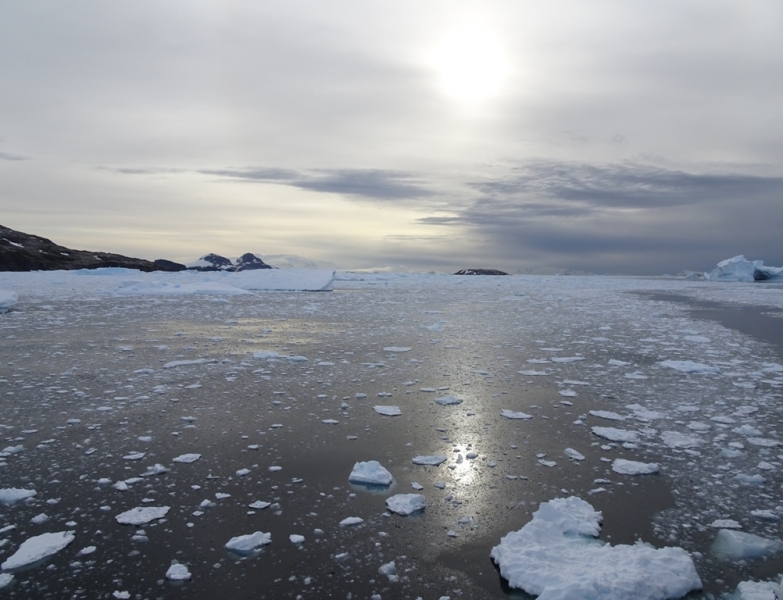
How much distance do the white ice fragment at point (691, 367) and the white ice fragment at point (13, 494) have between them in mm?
6746

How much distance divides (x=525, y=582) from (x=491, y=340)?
23.3ft

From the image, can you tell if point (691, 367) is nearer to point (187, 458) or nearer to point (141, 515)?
point (187, 458)

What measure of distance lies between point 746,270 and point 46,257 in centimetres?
8260

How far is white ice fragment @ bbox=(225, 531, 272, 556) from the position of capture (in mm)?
2555

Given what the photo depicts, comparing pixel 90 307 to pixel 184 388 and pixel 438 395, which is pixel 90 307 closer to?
pixel 184 388

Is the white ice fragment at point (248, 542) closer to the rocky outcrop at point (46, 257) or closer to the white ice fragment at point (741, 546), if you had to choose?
the white ice fragment at point (741, 546)

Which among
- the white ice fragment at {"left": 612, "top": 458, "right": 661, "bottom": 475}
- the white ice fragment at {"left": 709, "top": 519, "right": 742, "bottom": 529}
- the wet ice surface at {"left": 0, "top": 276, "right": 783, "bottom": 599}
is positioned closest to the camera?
the wet ice surface at {"left": 0, "top": 276, "right": 783, "bottom": 599}

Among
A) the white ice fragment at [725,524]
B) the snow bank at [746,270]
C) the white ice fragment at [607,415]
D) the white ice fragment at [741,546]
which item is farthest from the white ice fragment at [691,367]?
the snow bank at [746,270]

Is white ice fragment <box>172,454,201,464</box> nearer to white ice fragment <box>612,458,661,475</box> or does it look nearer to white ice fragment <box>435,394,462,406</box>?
white ice fragment <box>435,394,462,406</box>

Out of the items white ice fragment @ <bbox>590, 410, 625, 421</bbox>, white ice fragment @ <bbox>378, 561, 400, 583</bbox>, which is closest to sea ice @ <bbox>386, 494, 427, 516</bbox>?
white ice fragment @ <bbox>378, 561, 400, 583</bbox>

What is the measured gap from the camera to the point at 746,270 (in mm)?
44875

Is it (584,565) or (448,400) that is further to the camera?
(448,400)

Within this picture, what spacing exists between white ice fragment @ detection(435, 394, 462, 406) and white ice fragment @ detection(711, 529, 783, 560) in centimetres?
264

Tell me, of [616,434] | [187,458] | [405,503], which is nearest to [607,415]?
[616,434]
